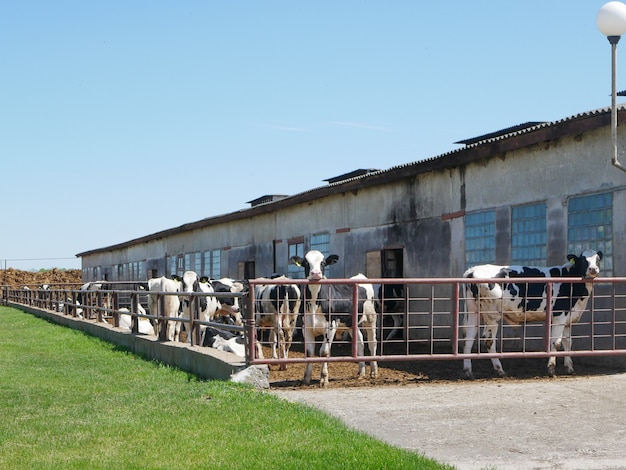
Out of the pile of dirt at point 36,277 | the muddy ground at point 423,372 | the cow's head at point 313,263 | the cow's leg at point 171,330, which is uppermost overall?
the cow's head at point 313,263

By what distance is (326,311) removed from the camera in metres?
13.4

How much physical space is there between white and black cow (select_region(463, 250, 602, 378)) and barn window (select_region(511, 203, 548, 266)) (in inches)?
53.0

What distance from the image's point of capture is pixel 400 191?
20250 mm

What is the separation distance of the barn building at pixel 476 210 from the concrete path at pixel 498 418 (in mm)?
3231

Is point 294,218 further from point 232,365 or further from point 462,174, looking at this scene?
point 232,365

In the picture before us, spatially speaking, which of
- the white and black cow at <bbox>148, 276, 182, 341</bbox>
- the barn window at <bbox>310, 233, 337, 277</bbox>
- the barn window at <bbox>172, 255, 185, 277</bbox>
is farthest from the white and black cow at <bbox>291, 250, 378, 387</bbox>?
the barn window at <bbox>172, 255, 185, 277</bbox>

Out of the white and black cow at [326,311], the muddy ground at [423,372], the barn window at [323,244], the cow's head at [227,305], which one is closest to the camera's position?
the muddy ground at [423,372]

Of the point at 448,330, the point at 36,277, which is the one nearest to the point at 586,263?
the point at 448,330

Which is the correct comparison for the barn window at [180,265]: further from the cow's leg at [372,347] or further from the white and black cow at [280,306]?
the cow's leg at [372,347]

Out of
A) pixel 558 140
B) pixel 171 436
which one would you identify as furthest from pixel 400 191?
pixel 171 436

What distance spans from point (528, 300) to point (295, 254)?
13.1 meters

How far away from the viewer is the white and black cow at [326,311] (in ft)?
41.0

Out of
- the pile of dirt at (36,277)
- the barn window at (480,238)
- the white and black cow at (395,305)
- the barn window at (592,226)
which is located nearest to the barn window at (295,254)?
the white and black cow at (395,305)

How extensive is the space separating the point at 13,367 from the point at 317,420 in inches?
309
